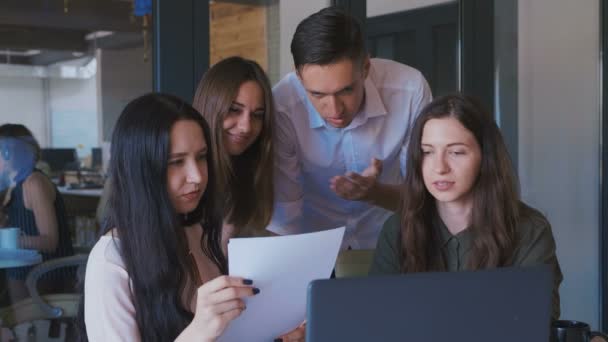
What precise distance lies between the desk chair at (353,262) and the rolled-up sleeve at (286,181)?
0.57 ft

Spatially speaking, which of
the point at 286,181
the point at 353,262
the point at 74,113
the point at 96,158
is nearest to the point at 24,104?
Result: the point at 74,113

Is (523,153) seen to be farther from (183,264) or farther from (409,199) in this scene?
(183,264)

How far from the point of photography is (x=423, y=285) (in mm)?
932

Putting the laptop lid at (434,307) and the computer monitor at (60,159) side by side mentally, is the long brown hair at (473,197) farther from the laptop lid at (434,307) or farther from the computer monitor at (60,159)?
the computer monitor at (60,159)

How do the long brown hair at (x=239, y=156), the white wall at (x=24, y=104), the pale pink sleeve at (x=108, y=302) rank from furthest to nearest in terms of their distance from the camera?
the white wall at (x=24, y=104) < the long brown hair at (x=239, y=156) < the pale pink sleeve at (x=108, y=302)

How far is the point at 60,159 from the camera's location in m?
1.98

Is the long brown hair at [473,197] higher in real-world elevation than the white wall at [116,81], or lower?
lower

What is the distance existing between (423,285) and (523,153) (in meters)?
3.08

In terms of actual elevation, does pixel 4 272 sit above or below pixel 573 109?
below

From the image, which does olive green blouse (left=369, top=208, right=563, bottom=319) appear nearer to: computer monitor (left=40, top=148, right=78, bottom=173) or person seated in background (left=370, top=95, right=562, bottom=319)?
person seated in background (left=370, top=95, right=562, bottom=319)

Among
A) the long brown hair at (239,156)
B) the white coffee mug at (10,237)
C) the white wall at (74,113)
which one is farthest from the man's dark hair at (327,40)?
the white coffee mug at (10,237)

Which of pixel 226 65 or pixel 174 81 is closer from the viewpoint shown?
pixel 226 65

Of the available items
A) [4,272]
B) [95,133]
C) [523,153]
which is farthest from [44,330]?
[523,153]

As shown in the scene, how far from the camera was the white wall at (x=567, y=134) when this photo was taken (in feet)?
12.6
